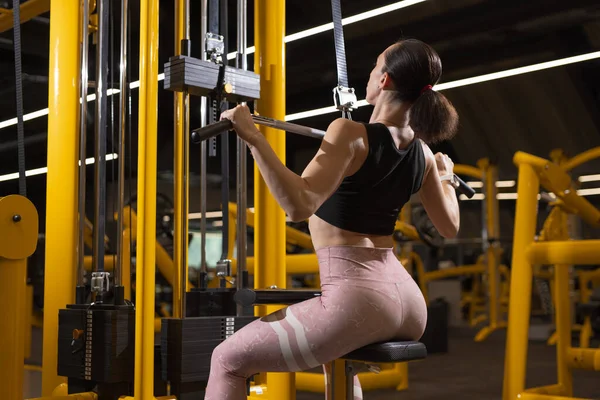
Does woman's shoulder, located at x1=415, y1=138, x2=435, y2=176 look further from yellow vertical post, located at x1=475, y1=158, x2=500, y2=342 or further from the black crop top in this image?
yellow vertical post, located at x1=475, y1=158, x2=500, y2=342

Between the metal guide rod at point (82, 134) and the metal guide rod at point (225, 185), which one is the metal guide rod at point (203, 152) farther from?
the metal guide rod at point (82, 134)

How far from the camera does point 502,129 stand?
31.5ft

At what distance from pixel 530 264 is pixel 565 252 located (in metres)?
0.17

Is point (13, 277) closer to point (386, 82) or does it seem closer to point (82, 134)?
point (82, 134)

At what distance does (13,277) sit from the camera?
199cm

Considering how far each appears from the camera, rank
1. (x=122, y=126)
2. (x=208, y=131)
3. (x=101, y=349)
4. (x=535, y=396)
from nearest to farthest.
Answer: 1. (x=208, y=131)
2. (x=101, y=349)
3. (x=122, y=126)
4. (x=535, y=396)

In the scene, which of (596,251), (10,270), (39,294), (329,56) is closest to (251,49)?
(329,56)

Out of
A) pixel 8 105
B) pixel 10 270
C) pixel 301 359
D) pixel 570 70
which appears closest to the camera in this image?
pixel 301 359

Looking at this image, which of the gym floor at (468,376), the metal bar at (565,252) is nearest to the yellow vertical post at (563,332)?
the gym floor at (468,376)

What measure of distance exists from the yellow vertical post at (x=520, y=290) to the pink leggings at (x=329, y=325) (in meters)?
1.61

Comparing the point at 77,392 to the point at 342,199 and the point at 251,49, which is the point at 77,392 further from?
the point at 251,49

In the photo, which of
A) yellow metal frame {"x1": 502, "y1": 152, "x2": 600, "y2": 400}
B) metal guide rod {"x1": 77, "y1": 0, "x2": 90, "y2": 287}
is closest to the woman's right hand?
yellow metal frame {"x1": 502, "y1": 152, "x2": 600, "y2": 400}

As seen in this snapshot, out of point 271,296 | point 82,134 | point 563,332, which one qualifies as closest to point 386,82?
point 271,296

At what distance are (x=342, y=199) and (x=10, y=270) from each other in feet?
3.31
